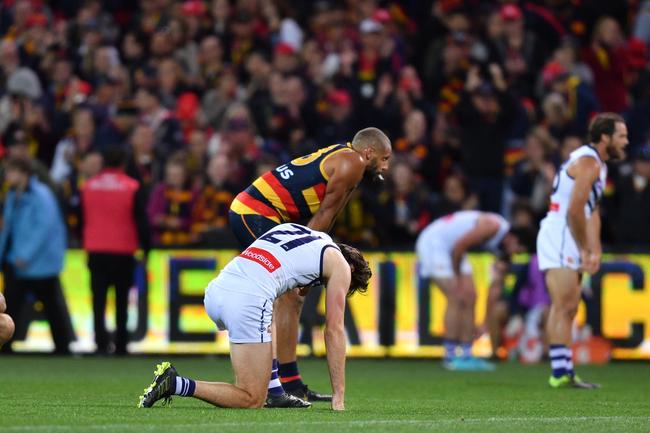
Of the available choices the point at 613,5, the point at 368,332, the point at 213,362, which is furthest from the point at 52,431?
the point at 613,5

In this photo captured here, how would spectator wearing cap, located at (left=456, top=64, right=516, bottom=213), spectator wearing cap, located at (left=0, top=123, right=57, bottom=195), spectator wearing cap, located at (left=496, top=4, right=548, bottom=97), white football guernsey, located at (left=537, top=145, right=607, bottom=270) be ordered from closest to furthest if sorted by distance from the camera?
1. white football guernsey, located at (left=537, top=145, right=607, bottom=270)
2. spectator wearing cap, located at (left=0, top=123, right=57, bottom=195)
3. spectator wearing cap, located at (left=456, top=64, right=516, bottom=213)
4. spectator wearing cap, located at (left=496, top=4, right=548, bottom=97)

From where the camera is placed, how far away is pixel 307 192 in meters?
12.4

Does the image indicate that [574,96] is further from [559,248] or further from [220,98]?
[559,248]

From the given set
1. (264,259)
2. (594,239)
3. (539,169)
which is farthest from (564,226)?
(539,169)

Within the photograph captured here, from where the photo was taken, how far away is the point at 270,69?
22.1 meters

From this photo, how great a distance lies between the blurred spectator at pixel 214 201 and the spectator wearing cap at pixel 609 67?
18.5ft

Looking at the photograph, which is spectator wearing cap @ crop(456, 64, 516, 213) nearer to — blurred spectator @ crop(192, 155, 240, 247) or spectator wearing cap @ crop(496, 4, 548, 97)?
spectator wearing cap @ crop(496, 4, 548, 97)

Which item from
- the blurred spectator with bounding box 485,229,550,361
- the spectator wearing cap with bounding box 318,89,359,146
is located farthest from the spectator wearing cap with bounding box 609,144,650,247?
the spectator wearing cap with bounding box 318,89,359,146

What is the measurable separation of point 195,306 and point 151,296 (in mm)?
610

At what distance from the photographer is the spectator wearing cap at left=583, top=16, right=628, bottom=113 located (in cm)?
2150

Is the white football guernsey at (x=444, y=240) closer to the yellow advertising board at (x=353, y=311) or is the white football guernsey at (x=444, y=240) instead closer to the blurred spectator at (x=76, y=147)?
the yellow advertising board at (x=353, y=311)

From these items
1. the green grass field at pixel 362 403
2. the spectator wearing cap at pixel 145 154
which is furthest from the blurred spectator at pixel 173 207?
the green grass field at pixel 362 403

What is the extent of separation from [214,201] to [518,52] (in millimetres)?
5101

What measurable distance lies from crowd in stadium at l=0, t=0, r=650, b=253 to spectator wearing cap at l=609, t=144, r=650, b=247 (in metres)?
0.03
